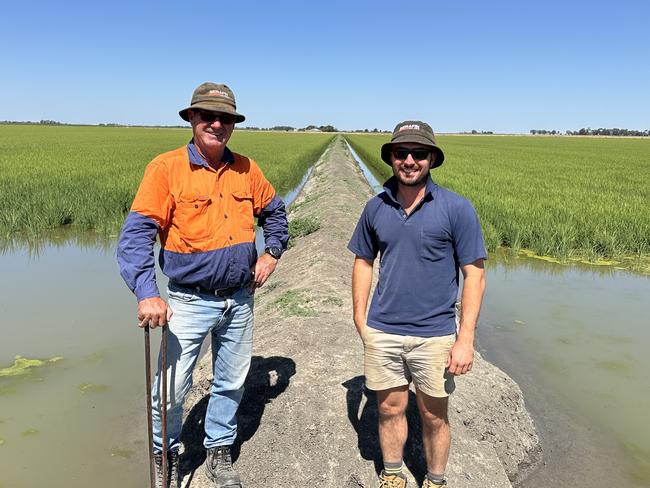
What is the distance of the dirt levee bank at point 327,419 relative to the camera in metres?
2.66

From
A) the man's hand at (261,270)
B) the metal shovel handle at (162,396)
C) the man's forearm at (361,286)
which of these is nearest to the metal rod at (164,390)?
the metal shovel handle at (162,396)

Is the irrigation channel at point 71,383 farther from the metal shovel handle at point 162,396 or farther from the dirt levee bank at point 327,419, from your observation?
the metal shovel handle at point 162,396

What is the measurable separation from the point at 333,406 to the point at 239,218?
1326 millimetres

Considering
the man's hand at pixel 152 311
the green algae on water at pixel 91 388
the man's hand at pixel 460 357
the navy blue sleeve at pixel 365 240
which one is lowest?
the green algae on water at pixel 91 388

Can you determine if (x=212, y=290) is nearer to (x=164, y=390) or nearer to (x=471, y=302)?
(x=164, y=390)

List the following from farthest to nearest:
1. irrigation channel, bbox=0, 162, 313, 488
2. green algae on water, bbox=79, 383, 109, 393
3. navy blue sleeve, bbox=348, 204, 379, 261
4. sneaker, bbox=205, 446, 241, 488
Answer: green algae on water, bbox=79, 383, 109, 393 → irrigation channel, bbox=0, 162, 313, 488 → sneaker, bbox=205, 446, 241, 488 → navy blue sleeve, bbox=348, 204, 379, 261

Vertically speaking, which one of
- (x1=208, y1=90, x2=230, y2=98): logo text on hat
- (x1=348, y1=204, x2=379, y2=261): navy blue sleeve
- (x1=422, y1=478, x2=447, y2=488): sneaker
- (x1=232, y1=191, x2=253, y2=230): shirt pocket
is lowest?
(x1=422, y1=478, x2=447, y2=488): sneaker

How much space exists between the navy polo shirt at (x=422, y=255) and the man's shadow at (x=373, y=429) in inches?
33.5

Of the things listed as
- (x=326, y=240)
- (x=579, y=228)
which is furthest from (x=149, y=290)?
(x=579, y=228)

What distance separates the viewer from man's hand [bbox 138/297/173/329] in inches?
82.4

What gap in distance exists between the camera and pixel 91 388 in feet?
13.0

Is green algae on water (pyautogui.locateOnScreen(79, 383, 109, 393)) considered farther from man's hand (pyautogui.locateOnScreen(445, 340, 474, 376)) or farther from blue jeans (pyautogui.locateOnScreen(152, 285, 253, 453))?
man's hand (pyautogui.locateOnScreen(445, 340, 474, 376))

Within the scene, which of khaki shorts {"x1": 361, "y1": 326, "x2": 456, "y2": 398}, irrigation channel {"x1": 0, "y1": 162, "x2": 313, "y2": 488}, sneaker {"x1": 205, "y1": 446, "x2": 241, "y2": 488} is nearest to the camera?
khaki shorts {"x1": 361, "y1": 326, "x2": 456, "y2": 398}

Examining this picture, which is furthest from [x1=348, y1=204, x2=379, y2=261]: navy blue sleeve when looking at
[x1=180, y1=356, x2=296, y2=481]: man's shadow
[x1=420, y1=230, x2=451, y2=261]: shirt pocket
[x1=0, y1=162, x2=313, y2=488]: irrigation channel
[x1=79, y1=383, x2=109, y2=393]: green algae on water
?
[x1=79, y1=383, x2=109, y2=393]: green algae on water
